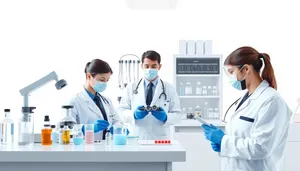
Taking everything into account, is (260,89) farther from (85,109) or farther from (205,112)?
(205,112)

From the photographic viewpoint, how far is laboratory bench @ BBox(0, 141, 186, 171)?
6.04ft

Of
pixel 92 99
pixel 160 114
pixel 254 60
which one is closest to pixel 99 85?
pixel 92 99

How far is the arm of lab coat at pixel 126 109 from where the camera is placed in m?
3.32

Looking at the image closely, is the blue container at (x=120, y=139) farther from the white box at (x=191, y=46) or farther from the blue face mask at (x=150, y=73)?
the white box at (x=191, y=46)

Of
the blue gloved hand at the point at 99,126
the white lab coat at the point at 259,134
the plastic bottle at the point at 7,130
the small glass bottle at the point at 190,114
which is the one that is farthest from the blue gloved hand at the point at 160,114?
the small glass bottle at the point at 190,114

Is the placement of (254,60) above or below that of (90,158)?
above

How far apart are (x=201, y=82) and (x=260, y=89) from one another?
2.64 m

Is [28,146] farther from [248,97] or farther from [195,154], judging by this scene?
[195,154]

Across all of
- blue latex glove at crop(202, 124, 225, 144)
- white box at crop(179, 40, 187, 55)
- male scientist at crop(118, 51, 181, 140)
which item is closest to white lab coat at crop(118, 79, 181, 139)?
male scientist at crop(118, 51, 181, 140)

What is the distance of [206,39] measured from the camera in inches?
192

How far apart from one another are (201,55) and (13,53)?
219 cm

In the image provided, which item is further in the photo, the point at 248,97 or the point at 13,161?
the point at 248,97

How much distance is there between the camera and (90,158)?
1842 millimetres

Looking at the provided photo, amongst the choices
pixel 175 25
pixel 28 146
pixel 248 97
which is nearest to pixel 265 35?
pixel 175 25
